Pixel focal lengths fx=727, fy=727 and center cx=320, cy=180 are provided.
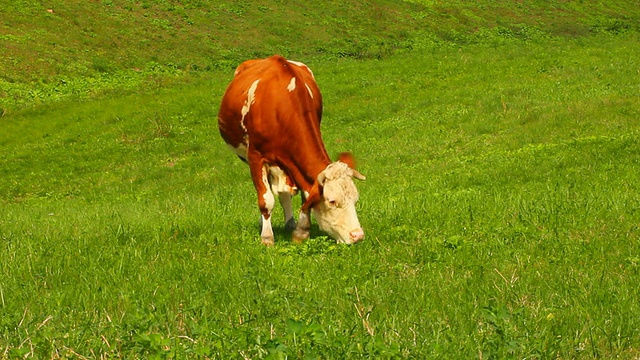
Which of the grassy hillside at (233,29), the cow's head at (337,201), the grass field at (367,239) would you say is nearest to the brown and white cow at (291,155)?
the cow's head at (337,201)

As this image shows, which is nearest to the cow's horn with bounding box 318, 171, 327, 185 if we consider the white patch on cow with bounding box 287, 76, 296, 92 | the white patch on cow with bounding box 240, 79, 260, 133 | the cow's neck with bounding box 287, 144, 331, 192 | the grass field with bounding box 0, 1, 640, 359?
the cow's neck with bounding box 287, 144, 331, 192

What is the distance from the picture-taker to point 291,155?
9.71 meters

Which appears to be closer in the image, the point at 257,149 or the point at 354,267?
the point at 354,267

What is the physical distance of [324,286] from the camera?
6.48 m

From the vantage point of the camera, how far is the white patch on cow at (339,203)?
8.84m

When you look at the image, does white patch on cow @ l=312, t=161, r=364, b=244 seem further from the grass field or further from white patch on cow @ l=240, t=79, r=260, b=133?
white patch on cow @ l=240, t=79, r=260, b=133

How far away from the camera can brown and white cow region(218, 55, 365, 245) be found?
8.98 m

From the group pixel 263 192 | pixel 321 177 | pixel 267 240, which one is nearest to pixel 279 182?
pixel 263 192

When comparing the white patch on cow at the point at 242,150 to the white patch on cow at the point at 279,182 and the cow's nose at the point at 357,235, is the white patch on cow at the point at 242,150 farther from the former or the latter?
the cow's nose at the point at 357,235

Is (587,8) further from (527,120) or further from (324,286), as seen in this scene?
(324,286)

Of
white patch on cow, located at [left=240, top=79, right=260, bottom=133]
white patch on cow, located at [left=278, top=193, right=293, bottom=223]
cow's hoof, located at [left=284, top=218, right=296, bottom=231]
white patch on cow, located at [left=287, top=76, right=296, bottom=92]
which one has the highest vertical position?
white patch on cow, located at [left=287, top=76, right=296, bottom=92]

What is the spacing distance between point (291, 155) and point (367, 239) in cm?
170

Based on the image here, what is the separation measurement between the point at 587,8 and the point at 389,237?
2168 inches

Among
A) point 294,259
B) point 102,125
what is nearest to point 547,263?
point 294,259
